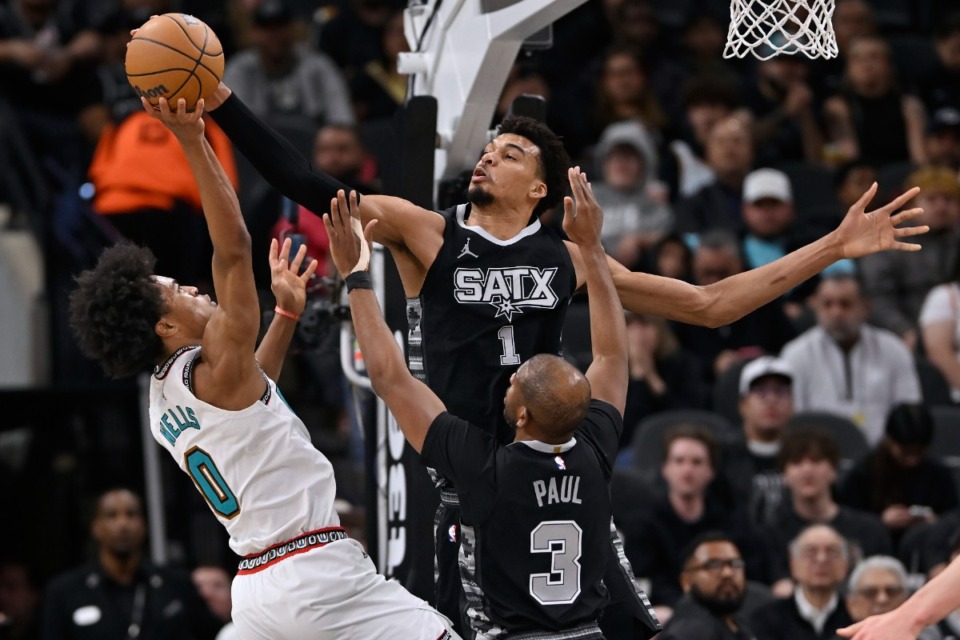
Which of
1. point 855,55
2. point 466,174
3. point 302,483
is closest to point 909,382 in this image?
point 855,55

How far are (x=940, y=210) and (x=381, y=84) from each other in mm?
4719

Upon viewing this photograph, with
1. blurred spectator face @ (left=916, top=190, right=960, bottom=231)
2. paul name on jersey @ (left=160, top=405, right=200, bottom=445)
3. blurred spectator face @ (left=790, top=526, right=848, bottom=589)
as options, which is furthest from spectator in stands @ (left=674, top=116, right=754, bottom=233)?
paul name on jersey @ (left=160, top=405, right=200, bottom=445)

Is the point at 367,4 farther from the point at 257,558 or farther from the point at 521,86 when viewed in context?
the point at 257,558

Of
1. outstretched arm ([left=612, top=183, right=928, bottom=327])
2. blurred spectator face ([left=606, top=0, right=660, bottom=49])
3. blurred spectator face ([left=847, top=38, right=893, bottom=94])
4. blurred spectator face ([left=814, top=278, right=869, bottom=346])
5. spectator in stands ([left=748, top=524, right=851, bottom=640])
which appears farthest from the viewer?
blurred spectator face ([left=606, top=0, right=660, bottom=49])

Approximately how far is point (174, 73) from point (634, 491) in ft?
17.1

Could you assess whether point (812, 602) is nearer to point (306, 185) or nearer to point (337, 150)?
point (306, 185)

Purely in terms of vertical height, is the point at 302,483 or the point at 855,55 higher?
the point at 855,55

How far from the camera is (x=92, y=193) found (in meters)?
11.9

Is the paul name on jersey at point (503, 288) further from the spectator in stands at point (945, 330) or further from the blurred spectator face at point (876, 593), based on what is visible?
the spectator in stands at point (945, 330)

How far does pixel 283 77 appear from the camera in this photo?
1359cm

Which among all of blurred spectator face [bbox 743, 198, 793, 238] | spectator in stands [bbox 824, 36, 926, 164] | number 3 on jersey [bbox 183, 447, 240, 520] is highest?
spectator in stands [bbox 824, 36, 926, 164]

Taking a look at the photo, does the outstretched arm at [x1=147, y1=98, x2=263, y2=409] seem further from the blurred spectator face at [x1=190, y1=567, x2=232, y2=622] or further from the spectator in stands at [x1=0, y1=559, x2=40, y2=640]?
the spectator in stands at [x1=0, y1=559, x2=40, y2=640]

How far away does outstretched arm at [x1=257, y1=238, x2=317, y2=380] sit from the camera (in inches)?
242

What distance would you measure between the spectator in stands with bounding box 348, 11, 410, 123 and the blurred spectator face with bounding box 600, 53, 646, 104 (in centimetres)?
170
